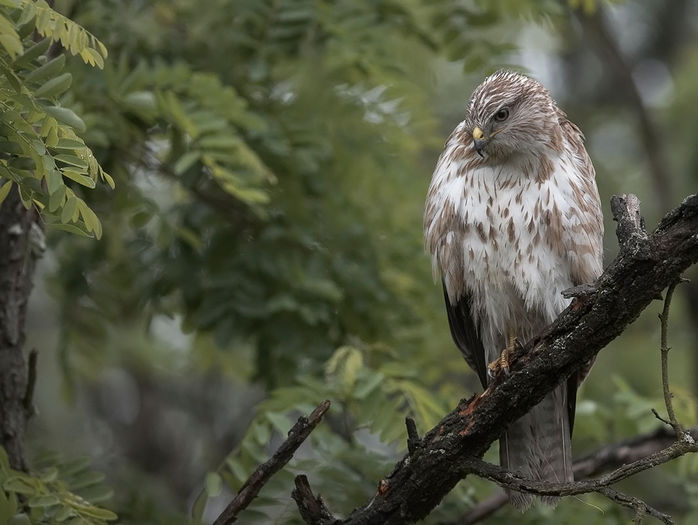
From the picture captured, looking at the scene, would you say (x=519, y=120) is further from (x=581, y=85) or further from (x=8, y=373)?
(x=581, y=85)

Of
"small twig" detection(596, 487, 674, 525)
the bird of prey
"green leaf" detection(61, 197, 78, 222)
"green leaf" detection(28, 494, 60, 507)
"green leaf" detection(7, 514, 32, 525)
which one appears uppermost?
the bird of prey

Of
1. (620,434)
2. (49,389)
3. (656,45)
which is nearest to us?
(620,434)

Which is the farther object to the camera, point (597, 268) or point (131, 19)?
point (131, 19)

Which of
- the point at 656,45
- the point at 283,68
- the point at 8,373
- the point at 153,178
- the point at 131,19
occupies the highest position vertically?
the point at 656,45

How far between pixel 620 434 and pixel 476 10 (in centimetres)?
240

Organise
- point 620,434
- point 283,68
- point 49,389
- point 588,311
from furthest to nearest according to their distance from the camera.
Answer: point 49,389 < point 283,68 < point 620,434 < point 588,311

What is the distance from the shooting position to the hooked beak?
3.97 meters

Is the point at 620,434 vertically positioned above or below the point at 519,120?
below

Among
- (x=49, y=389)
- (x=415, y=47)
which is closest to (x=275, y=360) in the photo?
(x=415, y=47)

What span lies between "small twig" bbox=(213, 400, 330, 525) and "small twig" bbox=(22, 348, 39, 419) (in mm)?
1035

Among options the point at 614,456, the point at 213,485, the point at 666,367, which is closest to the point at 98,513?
the point at 213,485

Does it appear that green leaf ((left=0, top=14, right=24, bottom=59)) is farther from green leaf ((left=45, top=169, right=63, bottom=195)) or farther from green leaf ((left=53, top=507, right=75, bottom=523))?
green leaf ((left=53, top=507, right=75, bottom=523))

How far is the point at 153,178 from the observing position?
5.49 meters

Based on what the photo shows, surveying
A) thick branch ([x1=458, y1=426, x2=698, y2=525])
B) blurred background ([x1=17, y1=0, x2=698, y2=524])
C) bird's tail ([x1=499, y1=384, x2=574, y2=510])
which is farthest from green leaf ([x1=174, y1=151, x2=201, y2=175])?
thick branch ([x1=458, y1=426, x2=698, y2=525])
